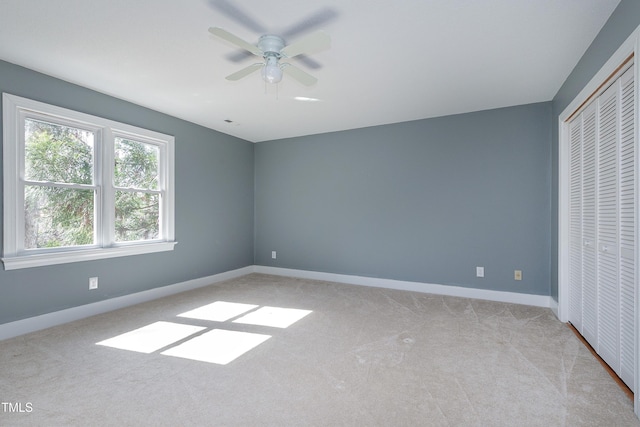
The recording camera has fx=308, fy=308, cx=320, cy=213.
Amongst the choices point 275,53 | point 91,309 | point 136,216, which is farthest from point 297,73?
point 91,309

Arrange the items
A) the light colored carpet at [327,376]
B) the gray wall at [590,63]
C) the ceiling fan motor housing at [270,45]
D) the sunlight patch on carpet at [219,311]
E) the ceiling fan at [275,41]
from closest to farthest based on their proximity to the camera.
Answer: the light colored carpet at [327,376], the gray wall at [590,63], the ceiling fan at [275,41], the ceiling fan motor housing at [270,45], the sunlight patch on carpet at [219,311]

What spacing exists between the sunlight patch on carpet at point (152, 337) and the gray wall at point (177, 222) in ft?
2.98

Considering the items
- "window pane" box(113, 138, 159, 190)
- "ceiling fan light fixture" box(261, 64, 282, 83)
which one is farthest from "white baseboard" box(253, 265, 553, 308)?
"ceiling fan light fixture" box(261, 64, 282, 83)

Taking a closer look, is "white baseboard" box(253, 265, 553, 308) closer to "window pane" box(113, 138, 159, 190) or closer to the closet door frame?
the closet door frame

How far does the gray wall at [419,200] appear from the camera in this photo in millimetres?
3746

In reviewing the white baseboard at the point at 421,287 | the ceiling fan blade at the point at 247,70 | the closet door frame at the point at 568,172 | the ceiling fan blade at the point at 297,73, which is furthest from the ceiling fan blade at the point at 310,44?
the white baseboard at the point at 421,287

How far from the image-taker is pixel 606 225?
2260mm

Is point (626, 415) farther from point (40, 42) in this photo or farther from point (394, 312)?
point (40, 42)

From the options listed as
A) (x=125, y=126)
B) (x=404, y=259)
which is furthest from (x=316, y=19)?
(x=404, y=259)

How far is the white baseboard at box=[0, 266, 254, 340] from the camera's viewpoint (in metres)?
2.76

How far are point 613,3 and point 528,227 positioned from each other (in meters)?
2.43

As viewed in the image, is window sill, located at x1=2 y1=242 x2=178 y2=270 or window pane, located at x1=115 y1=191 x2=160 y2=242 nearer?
window sill, located at x1=2 y1=242 x2=178 y2=270

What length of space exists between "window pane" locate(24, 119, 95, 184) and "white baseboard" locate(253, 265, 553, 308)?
307cm

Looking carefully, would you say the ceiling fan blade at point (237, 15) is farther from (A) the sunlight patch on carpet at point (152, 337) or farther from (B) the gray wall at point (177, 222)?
(A) the sunlight patch on carpet at point (152, 337)
